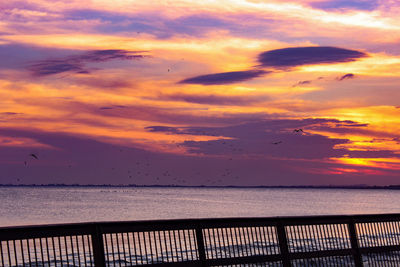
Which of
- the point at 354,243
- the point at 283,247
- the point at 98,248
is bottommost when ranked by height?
the point at 354,243

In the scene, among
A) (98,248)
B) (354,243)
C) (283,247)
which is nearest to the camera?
(98,248)

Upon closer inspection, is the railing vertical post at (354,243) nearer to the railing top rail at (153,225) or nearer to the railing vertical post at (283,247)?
the railing top rail at (153,225)

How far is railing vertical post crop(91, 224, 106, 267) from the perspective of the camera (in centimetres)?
788

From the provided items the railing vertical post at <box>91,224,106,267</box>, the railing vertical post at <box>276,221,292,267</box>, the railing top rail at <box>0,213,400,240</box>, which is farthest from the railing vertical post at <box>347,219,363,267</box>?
the railing vertical post at <box>91,224,106,267</box>

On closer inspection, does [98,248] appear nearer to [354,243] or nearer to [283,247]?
[283,247]

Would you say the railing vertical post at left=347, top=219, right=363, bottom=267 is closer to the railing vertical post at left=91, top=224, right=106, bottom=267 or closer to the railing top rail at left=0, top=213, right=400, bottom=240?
the railing top rail at left=0, top=213, right=400, bottom=240

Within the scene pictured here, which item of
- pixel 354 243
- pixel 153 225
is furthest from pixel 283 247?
pixel 153 225

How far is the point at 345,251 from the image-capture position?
11.4 m

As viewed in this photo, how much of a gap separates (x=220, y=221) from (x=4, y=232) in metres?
3.57

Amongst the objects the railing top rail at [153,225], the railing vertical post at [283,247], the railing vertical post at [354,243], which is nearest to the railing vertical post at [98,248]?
the railing top rail at [153,225]

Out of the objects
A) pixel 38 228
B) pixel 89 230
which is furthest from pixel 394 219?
pixel 38 228

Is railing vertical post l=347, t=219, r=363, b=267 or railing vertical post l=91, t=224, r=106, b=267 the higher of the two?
railing vertical post l=91, t=224, r=106, b=267

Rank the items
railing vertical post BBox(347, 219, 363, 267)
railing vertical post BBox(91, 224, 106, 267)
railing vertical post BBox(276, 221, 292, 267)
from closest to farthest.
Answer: railing vertical post BBox(91, 224, 106, 267) → railing vertical post BBox(276, 221, 292, 267) → railing vertical post BBox(347, 219, 363, 267)

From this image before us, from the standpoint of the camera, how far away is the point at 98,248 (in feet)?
26.0
